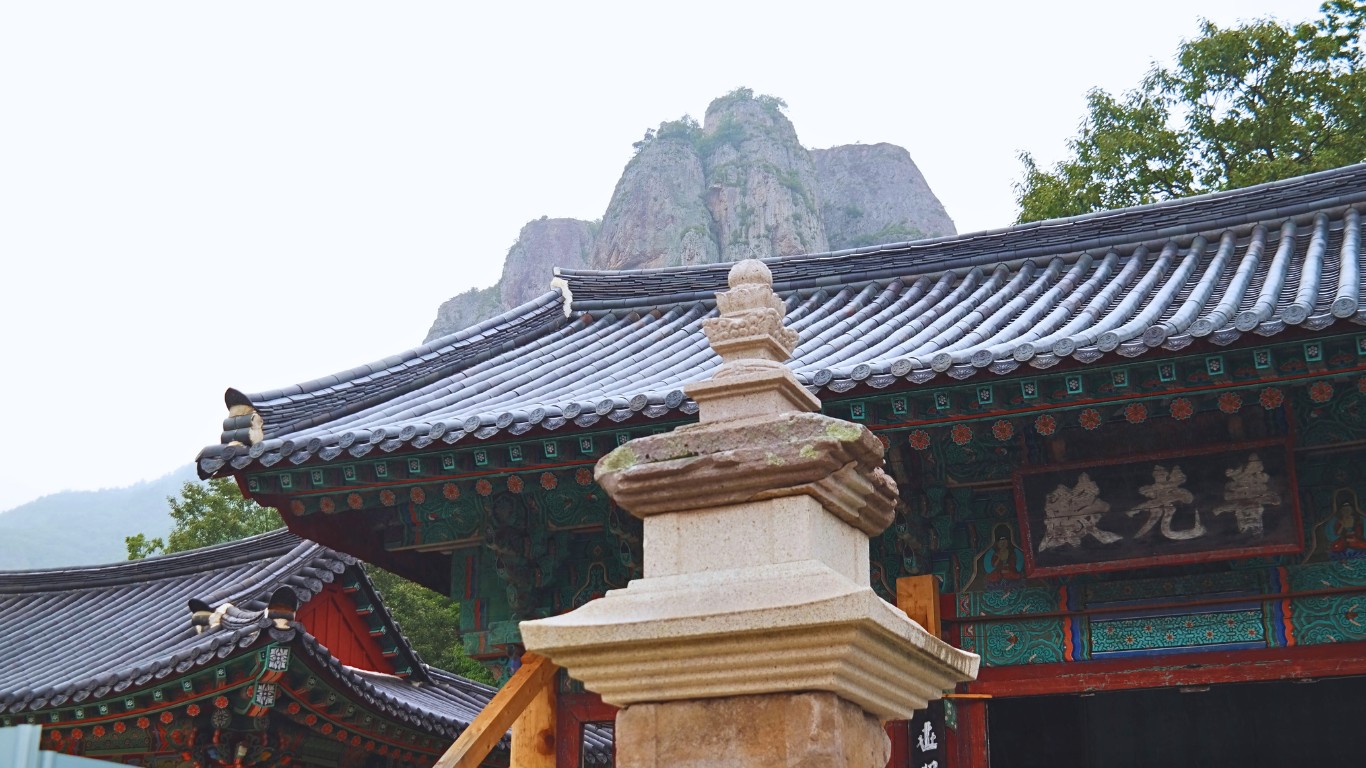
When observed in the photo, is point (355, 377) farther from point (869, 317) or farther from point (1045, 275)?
point (1045, 275)

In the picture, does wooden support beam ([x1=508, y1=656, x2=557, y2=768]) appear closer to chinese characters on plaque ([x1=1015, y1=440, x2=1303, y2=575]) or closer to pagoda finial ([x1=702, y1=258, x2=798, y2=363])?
chinese characters on plaque ([x1=1015, y1=440, x2=1303, y2=575])

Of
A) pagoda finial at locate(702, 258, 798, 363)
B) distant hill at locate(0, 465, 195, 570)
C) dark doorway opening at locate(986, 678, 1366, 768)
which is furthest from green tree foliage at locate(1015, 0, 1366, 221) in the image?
distant hill at locate(0, 465, 195, 570)

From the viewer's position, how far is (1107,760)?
34.4 ft

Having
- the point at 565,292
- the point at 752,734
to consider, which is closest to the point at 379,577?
the point at 565,292

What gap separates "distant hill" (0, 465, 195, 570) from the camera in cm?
7406

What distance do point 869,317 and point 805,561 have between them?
5739 millimetres

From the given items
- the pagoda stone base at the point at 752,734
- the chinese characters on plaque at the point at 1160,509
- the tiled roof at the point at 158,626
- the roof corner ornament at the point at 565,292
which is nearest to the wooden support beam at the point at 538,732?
the chinese characters on plaque at the point at 1160,509

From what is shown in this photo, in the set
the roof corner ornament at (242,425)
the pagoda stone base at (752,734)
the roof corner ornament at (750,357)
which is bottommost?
the pagoda stone base at (752,734)

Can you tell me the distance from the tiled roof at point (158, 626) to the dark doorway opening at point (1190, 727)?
17.1ft

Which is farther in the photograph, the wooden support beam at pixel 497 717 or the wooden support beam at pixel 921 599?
the wooden support beam at pixel 921 599

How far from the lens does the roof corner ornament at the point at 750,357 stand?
154 inches

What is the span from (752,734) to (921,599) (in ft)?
11.7

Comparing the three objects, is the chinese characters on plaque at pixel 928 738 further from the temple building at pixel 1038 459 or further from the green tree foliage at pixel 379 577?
the green tree foliage at pixel 379 577

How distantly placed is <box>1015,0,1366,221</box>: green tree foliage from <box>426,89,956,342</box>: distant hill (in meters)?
42.7
